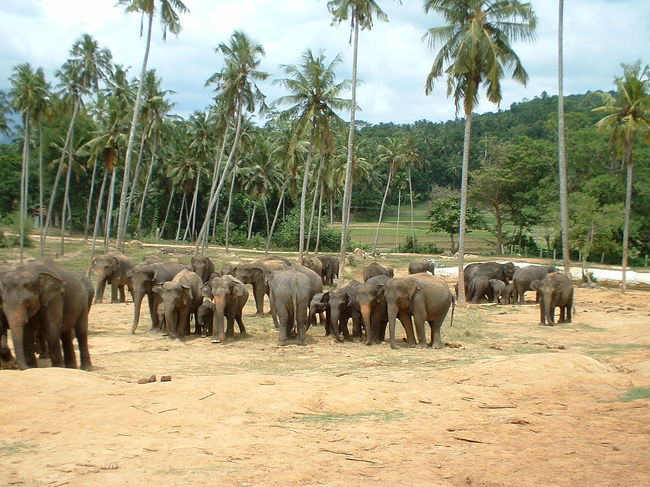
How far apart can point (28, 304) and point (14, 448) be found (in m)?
4.09

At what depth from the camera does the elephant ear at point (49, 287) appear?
35.6ft

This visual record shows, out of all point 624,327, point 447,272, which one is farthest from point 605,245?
point 624,327

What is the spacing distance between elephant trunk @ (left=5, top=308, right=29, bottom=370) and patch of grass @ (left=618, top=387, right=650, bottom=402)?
941 cm

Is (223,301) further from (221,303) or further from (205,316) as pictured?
(205,316)

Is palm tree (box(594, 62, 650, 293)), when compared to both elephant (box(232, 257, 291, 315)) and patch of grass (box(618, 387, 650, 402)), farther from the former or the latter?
patch of grass (box(618, 387, 650, 402))

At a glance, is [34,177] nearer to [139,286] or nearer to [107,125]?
[107,125]

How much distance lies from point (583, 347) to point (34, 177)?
64968 mm

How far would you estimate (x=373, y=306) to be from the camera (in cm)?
1697

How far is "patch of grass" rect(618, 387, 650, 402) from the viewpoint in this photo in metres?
10.3

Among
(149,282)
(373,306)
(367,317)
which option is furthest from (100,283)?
(367,317)

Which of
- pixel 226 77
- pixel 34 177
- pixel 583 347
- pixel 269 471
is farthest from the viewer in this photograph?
pixel 34 177

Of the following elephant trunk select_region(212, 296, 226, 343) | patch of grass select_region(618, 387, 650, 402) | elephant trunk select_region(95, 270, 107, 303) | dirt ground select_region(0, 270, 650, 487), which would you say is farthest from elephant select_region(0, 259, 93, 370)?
elephant trunk select_region(95, 270, 107, 303)

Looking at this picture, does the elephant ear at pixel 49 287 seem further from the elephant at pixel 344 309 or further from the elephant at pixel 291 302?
the elephant at pixel 344 309

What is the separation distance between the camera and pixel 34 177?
69.2 m
